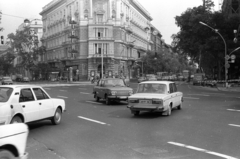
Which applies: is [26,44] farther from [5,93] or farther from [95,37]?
[5,93]

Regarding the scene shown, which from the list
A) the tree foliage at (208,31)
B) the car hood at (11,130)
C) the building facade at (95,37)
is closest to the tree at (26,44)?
the building facade at (95,37)

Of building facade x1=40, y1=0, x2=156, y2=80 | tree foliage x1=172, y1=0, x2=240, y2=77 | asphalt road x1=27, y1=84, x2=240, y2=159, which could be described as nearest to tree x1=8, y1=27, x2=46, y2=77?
building facade x1=40, y1=0, x2=156, y2=80

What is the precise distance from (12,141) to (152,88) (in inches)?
336

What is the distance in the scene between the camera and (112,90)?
1617 centimetres

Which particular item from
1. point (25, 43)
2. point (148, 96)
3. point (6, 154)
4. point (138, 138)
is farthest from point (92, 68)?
point (6, 154)

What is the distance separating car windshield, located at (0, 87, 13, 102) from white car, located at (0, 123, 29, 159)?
394 centimetres

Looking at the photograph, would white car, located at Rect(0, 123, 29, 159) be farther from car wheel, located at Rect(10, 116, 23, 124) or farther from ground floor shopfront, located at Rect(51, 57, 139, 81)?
ground floor shopfront, located at Rect(51, 57, 139, 81)

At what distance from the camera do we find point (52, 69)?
266ft

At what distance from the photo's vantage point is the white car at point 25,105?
7.62m

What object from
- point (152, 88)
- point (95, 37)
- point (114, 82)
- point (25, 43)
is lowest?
point (152, 88)

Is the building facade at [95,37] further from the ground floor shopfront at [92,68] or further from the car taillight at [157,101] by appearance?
the car taillight at [157,101]

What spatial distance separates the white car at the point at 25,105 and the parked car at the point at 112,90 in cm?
644

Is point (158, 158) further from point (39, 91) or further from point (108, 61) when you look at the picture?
point (108, 61)

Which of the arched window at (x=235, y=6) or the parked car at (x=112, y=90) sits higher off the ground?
the arched window at (x=235, y=6)
